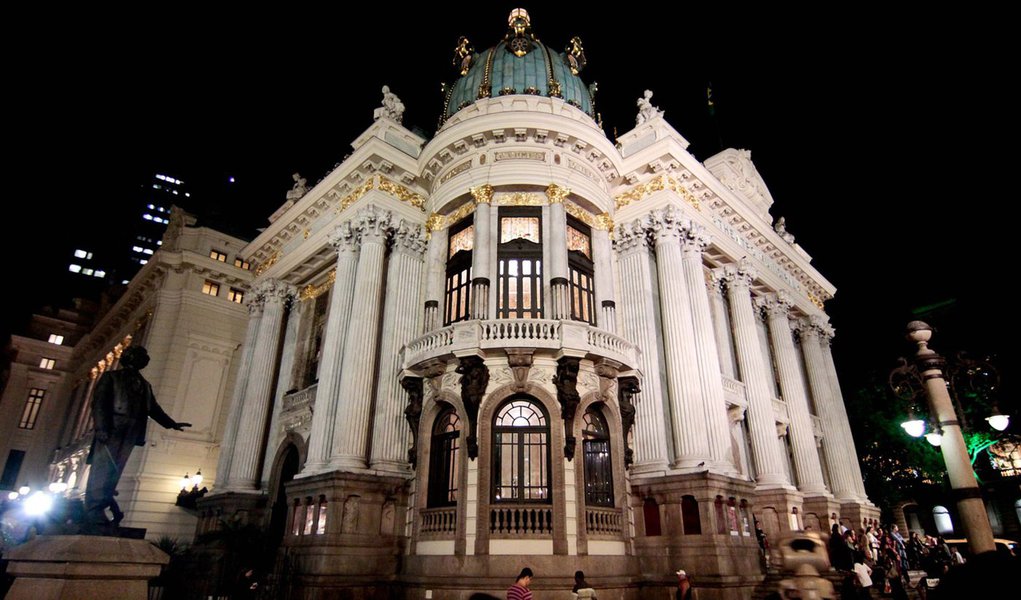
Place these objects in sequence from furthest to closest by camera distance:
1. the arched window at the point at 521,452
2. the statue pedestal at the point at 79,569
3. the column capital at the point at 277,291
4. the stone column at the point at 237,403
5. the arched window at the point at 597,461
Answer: the column capital at the point at 277,291
the stone column at the point at 237,403
the arched window at the point at 597,461
the arched window at the point at 521,452
the statue pedestal at the point at 79,569

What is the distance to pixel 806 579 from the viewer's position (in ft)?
19.4

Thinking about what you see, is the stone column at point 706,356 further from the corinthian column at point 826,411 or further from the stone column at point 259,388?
the stone column at point 259,388

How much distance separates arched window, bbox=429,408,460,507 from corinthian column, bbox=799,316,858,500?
22.8 metres

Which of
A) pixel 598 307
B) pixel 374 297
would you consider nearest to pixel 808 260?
pixel 598 307

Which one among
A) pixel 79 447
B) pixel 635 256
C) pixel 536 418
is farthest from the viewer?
pixel 79 447

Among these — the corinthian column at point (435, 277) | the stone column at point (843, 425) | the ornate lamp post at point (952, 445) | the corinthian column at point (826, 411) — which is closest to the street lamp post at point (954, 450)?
the ornate lamp post at point (952, 445)

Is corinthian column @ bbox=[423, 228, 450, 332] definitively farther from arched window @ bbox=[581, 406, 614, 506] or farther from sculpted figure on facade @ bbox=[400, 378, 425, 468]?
arched window @ bbox=[581, 406, 614, 506]

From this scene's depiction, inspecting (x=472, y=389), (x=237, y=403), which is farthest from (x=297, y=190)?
(x=472, y=389)

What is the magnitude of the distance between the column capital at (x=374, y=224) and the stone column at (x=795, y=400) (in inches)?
845

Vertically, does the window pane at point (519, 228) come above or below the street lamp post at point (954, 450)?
above

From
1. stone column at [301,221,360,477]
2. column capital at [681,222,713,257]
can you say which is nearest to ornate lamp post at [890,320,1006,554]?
column capital at [681,222,713,257]

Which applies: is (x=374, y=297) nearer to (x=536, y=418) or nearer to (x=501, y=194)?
(x=501, y=194)

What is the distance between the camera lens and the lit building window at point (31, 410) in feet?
141

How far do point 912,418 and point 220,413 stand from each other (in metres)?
32.5
